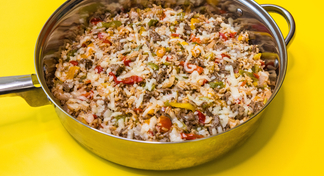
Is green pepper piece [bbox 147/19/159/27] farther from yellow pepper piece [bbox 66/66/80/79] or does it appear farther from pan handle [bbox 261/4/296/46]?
pan handle [bbox 261/4/296/46]

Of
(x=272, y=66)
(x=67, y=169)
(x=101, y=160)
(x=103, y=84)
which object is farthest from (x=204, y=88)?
(x=67, y=169)

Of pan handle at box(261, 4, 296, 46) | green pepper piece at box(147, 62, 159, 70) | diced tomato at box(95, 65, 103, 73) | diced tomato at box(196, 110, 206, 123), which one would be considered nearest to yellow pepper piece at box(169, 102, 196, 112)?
diced tomato at box(196, 110, 206, 123)

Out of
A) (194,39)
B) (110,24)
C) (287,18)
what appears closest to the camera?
(287,18)

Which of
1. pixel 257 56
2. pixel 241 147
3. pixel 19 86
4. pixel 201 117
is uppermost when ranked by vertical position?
pixel 257 56

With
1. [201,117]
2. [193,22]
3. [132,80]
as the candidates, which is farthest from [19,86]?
[193,22]

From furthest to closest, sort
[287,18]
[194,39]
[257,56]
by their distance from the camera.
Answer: [194,39] → [257,56] → [287,18]

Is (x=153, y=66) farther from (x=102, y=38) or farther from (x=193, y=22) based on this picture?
(x=193, y=22)
